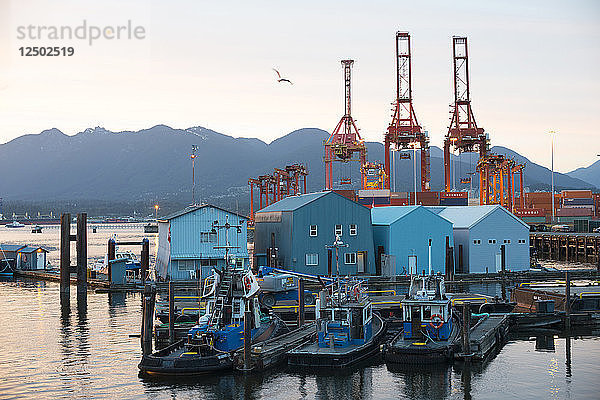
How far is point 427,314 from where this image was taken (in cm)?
3347

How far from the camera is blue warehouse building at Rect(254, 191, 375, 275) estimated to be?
59406mm

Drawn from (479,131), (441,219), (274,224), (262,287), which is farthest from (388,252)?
(479,131)

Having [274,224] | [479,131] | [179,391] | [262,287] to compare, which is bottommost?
[179,391]

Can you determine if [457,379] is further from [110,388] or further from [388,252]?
[388,252]

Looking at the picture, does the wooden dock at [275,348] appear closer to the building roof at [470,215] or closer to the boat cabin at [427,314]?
the boat cabin at [427,314]

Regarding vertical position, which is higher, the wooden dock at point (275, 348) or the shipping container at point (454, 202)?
the shipping container at point (454, 202)

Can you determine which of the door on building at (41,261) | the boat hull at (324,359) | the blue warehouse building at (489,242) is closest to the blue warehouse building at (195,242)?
the blue warehouse building at (489,242)

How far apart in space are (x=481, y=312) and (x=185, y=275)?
79.2 feet

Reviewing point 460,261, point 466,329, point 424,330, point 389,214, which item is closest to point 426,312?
point 424,330

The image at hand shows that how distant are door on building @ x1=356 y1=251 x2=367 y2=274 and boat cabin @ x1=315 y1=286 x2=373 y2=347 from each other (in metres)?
27.9

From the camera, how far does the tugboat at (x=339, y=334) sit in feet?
104

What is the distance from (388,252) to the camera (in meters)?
61.8

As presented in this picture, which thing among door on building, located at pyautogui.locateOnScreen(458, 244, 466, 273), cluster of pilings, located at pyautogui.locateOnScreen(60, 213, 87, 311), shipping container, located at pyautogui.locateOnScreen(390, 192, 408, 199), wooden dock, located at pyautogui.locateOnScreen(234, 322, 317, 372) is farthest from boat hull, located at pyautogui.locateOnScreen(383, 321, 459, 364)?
shipping container, located at pyautogui.locateOnScreen(390, 192, 408, 199)

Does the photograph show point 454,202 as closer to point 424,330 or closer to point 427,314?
point 424,330
